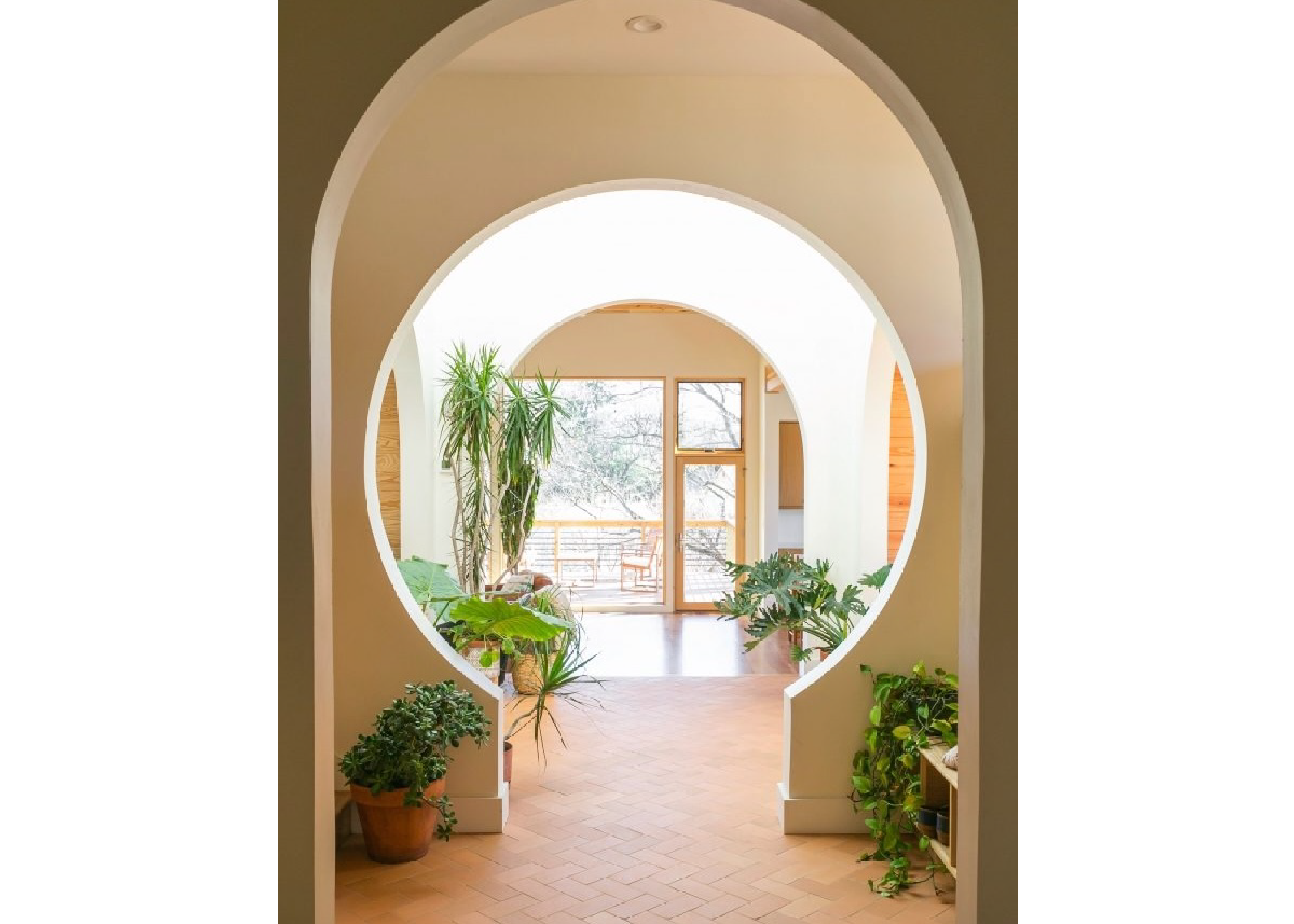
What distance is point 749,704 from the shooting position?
731 centimetres

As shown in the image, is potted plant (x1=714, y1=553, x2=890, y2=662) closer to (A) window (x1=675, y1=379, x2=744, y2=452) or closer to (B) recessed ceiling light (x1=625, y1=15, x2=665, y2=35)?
(B) recessed ceiling light (x1=625, y1=15, x2=665, y2=35)

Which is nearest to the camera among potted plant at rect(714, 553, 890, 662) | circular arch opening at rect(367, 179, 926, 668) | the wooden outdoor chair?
potted plant at rect(714, 553, 890, 662)

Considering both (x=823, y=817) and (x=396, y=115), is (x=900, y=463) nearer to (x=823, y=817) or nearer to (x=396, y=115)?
(x=823, y=817)

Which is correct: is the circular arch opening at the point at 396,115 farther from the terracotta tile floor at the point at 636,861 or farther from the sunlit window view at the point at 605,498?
the sunlit window view at the point at 605,498

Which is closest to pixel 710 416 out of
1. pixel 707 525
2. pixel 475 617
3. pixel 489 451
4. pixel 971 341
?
pixel 707 525

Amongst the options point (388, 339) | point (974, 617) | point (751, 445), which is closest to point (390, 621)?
point (388, 339)

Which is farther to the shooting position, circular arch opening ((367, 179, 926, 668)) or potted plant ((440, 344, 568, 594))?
potted plant ((440, 344, 568, 594))

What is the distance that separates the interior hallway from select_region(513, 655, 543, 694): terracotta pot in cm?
141

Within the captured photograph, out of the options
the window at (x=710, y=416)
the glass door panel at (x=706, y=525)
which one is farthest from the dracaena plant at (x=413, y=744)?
the window at (x=710, y=416)

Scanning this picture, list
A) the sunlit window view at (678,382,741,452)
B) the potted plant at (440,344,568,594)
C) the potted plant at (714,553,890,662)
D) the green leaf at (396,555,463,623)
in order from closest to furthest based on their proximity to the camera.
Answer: the green leaf at (396,555,463,623) < the potted plant at (714,553,890,662) < the potted plant at (440,344,568,594) < the sunlit window view at (678,382,741,452)

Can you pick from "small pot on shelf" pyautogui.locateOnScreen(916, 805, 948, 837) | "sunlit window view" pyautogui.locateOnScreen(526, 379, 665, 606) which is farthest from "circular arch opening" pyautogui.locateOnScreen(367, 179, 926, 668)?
"sunlit window view" pyautogui.locateOnScreen(526, 379, 665, 606)

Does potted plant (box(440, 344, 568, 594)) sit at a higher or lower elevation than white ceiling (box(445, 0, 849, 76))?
lower

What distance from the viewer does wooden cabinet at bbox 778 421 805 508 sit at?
1230 centimetres

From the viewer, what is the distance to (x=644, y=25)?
12.5 feet
